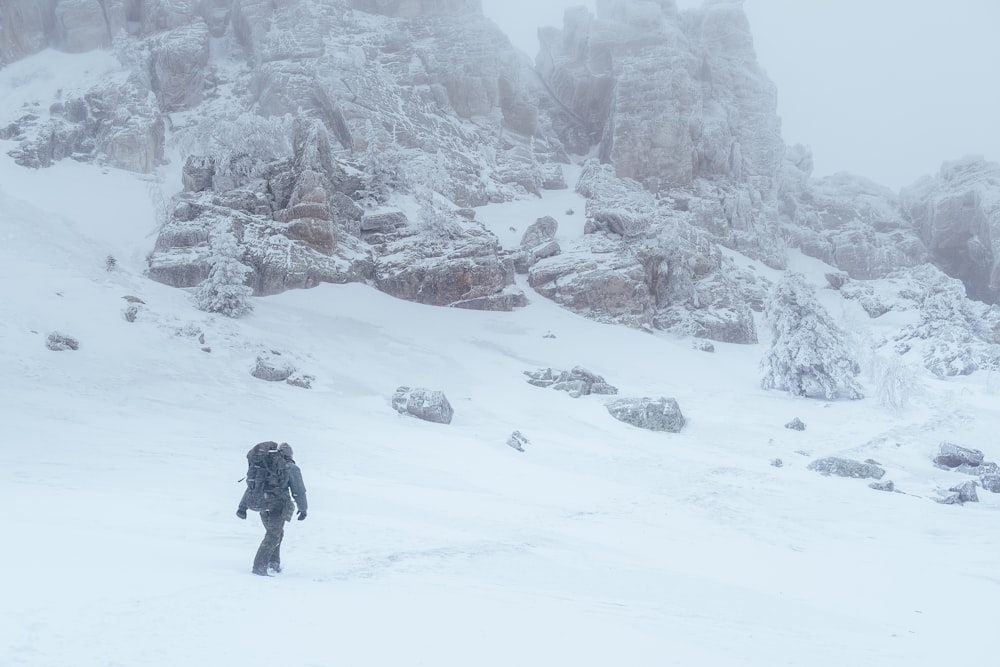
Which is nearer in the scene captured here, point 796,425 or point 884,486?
point 884,486

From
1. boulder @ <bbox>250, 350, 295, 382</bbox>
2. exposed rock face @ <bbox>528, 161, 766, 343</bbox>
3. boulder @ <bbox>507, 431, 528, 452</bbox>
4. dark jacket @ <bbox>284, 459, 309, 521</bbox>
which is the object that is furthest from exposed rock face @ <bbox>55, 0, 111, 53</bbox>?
dark jacket @ <bbox>284, 459, 309, 521</bbox>

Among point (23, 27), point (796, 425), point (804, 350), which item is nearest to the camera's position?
point (796, 425)

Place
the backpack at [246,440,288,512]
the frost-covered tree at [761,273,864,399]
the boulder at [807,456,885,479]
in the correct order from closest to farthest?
the backpack at [246,440,288,512], the boulder at [807,456,885,479], the frost-covered tree at [761,273,864,399]

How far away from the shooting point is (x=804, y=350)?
2933 centimetres

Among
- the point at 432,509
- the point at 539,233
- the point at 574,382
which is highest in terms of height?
the point at 539,233

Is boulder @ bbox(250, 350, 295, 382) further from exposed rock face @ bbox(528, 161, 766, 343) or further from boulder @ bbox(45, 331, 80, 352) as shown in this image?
exposed rock face @ bbox(528, 161, 766, 343)

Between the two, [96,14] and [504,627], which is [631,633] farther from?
[96,14]

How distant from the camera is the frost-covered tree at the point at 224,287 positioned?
2884 centimetres

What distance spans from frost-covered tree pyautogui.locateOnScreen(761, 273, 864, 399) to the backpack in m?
27.0

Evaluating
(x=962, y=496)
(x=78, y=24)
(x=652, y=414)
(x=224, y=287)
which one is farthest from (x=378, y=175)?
(x=962, y=496)

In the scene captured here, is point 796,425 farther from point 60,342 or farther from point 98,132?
point 98,132

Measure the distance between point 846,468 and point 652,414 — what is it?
7085 mm

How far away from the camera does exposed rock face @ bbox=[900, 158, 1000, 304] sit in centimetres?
6303

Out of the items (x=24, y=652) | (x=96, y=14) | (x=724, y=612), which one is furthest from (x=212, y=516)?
(x=96, y=14)
